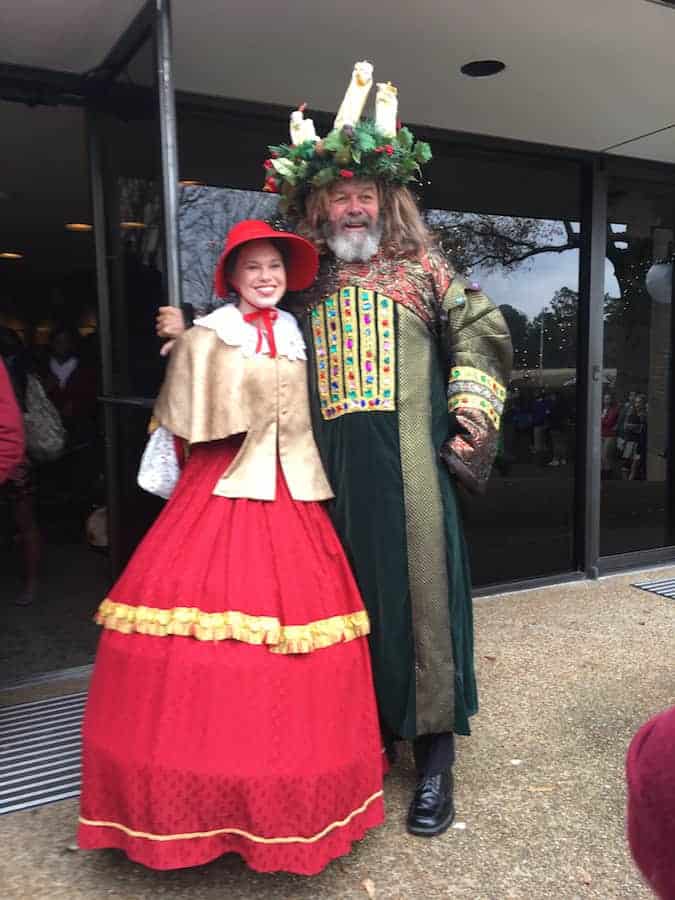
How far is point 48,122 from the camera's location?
→ 4305mm

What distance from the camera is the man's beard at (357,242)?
→ 8.39 feet

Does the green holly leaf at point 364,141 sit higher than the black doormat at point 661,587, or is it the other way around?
the green holly leaf at point 364,141

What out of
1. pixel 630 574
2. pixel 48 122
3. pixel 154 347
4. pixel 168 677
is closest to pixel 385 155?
pixel 154 347

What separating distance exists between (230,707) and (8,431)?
130 cm

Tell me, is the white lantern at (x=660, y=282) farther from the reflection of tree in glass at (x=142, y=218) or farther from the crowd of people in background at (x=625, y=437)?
the reflection of tree in glass at (x=142, y=218)

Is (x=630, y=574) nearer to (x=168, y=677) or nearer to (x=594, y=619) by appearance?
(x=594, y=619)

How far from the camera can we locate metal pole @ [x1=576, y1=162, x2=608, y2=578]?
202 inches

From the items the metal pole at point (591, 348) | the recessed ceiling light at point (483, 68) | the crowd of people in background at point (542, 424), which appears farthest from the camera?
the crowd of people in background at point (542, 424)

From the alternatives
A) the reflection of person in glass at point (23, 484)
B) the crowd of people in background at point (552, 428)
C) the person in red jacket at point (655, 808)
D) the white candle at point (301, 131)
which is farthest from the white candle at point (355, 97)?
the crowd of people in background at point (552, 428)

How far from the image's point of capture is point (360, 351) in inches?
99.5

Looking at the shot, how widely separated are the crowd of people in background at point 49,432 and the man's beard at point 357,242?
1591 millimetres

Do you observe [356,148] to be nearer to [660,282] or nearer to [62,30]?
[62,30]

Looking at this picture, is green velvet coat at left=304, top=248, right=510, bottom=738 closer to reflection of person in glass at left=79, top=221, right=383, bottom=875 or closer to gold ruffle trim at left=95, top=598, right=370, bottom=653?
reflection of person in glass at left=79, top=221, right=383, bottom=875

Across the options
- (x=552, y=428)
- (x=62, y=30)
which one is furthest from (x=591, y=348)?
(x=62, y=30)
